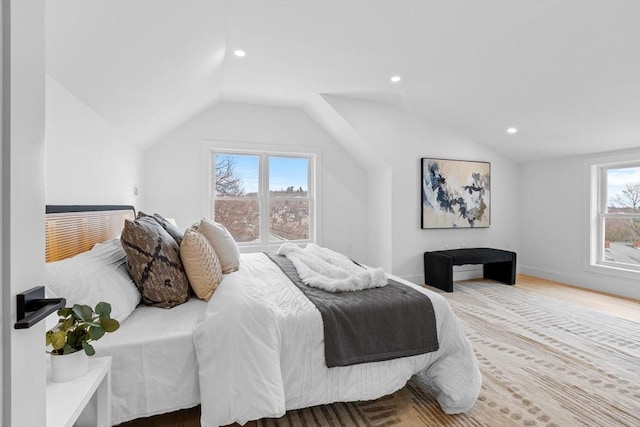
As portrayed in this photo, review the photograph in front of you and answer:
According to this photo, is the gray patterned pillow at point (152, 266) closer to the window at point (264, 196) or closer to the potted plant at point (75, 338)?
the potted plant at point (75, 338)

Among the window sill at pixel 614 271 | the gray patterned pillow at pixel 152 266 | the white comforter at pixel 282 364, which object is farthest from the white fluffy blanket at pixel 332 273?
the window sill at pixel 614 271

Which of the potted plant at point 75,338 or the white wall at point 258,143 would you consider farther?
the white wall at point 258,143

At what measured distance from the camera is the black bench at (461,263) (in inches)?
161

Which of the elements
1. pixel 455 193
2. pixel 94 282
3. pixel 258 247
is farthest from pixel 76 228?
pixel 455 193

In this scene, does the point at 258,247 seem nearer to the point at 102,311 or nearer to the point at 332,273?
the point at 332,273

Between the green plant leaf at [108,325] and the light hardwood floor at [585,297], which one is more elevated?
the green plant leaf at [108,325]

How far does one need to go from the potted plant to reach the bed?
0.69ft

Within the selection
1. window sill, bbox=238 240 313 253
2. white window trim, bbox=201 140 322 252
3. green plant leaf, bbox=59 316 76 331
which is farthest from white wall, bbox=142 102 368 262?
green plant leaf, bbox=59 316 76 331

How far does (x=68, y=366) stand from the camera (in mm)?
1058

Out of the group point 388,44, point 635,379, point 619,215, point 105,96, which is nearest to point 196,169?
point 105,96

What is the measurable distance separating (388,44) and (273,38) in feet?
3.34

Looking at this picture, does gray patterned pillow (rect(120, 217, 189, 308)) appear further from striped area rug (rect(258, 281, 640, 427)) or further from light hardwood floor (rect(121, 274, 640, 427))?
light hardwood floor (rect(121, 274, 640, 427))

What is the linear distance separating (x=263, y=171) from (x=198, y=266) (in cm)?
291

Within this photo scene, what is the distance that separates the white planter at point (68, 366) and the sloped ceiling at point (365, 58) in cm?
134
